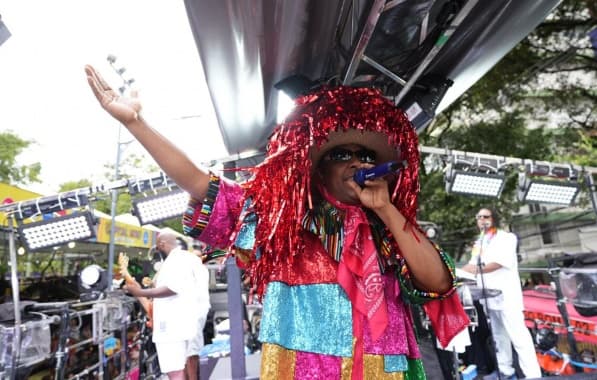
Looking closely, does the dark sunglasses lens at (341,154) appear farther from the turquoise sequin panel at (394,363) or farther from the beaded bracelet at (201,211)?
the turquoise sequin panel at (394,363)

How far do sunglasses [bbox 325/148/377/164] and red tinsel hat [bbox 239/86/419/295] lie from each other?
2cm

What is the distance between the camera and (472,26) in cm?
181

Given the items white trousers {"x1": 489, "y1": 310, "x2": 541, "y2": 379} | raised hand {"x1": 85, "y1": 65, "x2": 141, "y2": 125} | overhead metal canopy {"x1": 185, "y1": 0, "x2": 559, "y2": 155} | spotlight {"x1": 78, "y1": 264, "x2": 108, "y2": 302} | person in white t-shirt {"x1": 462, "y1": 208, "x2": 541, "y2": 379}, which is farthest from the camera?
spotlight {"x1": 78, "y1": 264, "x2": 108, "y2": 302}

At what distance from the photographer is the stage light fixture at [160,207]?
16.8 feet

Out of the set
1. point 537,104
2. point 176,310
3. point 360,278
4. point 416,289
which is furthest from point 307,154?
point 537,104

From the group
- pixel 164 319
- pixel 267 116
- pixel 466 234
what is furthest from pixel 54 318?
pixel 466 234

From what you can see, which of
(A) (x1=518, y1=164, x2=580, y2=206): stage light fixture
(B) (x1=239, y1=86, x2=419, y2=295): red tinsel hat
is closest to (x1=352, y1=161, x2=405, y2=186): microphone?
(B) (x1=239, y1=86, x2=419, y2=295): red tinsel hat

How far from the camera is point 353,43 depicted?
1.71 metres

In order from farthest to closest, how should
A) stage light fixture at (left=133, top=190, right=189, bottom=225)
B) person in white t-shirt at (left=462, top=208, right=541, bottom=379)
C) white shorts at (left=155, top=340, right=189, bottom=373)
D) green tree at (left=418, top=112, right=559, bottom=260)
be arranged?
green tree at (left=418, top=112, right=559, bottom=260) < stage light fixture at (left=133, top=190, right=189, bottom=225) < person in white t-shirt at (left=462, top=208, right=541, bottom=379) < white shorts at (left=155, top=340, right=189, bottom=373)

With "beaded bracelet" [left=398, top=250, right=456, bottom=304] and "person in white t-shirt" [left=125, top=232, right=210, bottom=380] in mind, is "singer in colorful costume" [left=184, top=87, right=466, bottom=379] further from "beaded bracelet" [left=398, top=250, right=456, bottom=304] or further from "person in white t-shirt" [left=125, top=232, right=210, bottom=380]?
"person in white t-shirt" [left=125, top=232, right=210, bottom=380]

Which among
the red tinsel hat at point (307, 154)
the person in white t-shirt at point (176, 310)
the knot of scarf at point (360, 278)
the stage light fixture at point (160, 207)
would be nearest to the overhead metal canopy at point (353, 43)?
the red tinsel hat at point (307, 154)

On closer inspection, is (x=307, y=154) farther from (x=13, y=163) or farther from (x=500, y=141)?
(x=13, y=163)

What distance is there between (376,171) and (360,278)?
1.09 feet

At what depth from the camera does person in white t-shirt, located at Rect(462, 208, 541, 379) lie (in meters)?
3.88
